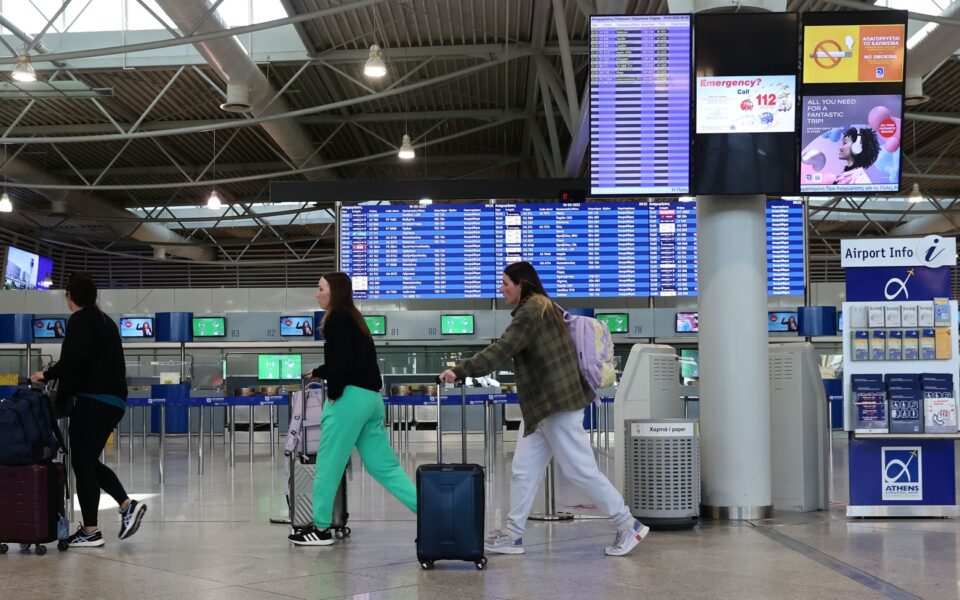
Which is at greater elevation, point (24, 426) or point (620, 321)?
point (620, 321)

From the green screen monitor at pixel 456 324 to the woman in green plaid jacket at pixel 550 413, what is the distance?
9.48 meters

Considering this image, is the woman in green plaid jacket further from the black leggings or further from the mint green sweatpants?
the black leggings

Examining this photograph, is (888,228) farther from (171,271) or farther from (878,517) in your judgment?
(878,517)

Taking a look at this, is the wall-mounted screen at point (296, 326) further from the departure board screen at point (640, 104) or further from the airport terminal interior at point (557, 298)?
the departure board screen at point (640, 104)

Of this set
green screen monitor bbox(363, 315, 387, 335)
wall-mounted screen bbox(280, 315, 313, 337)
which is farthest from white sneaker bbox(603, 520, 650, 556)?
wall-mounted screen bbox(280, 315, 313, 337)

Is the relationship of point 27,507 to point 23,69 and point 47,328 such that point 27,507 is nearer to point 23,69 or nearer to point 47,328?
point 23,69

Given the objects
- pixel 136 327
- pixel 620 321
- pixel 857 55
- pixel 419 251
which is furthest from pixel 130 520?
pixel 136 327

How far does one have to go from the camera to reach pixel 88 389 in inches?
245

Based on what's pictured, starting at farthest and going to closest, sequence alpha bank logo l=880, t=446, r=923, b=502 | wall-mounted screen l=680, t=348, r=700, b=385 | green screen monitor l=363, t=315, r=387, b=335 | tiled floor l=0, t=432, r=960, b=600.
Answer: wall-mounted screen l=680, t=348, r=700, b=385 < green screen monitor l=363, t=315, r=387, b=335 < alpha bank logo l=880, t=446, r=923, b=502 < tiled floor l=0, t=432, r=960, b=600

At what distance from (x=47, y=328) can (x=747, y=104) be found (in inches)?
465

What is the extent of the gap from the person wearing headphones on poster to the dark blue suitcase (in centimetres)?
364

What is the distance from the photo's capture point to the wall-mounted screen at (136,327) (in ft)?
52.6

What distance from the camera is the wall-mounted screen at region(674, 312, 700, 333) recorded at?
1530cm

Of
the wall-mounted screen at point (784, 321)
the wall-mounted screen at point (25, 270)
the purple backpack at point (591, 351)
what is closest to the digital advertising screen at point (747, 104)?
the purple backpack at point (591, 351)
